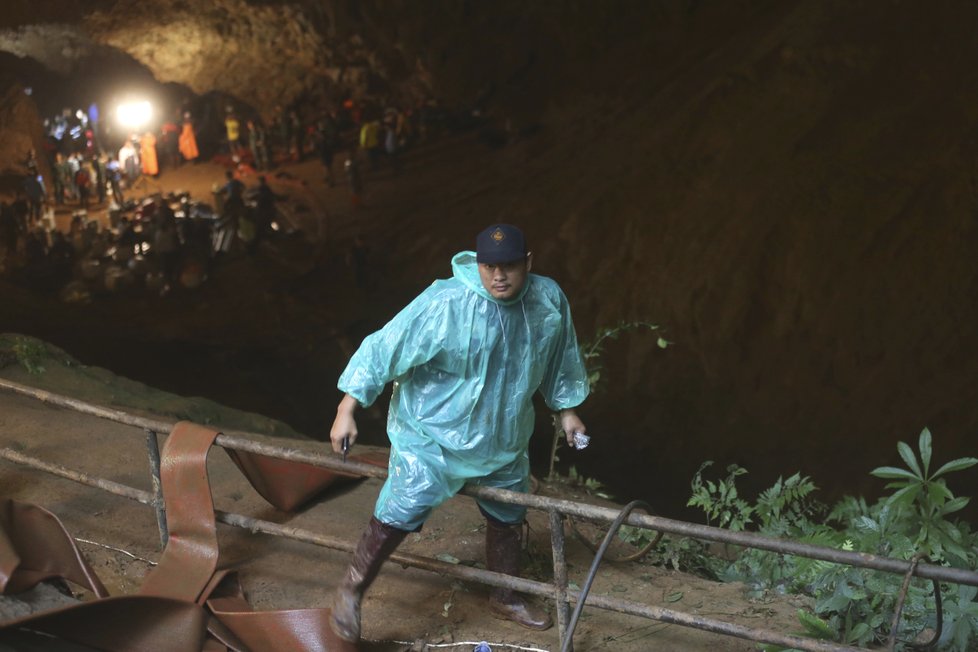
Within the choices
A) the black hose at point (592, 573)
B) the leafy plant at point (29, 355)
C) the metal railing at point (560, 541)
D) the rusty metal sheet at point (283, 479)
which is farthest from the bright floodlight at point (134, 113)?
the black hose at point (592, 573)

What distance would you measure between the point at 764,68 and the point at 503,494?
1076 centimetres

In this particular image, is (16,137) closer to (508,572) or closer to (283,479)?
(283,479)

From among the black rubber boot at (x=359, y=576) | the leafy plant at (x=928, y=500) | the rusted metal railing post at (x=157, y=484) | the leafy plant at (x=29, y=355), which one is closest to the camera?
the leafy plant at (x=928, y=500)

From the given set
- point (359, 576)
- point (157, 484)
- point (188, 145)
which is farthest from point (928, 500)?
point (188, 145)

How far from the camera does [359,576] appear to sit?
11.1 feet

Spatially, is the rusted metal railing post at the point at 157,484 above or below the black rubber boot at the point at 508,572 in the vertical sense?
above

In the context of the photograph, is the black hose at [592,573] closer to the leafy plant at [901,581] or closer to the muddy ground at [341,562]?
the muddy ground at [341,562]

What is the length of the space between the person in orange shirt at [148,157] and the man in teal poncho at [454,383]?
54.7 feet

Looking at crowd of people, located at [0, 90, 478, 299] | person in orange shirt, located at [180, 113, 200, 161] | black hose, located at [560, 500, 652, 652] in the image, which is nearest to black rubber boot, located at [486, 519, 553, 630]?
black hose, located at [560, 500, 652, 652]

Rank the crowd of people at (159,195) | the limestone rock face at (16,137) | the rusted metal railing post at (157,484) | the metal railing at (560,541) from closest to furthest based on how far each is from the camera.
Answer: the metal railing at (560,541) → the rusted metal railing post at (157,484) → the crowd of people at (159,195) → the limestone rock face at (16,137)

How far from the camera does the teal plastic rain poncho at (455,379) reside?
3.27m

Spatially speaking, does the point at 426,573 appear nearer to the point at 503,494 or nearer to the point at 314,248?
the point at 503,494

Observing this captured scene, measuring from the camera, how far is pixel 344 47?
19.3 metres

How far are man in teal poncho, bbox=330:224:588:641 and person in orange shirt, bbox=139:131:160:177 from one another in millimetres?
16663
